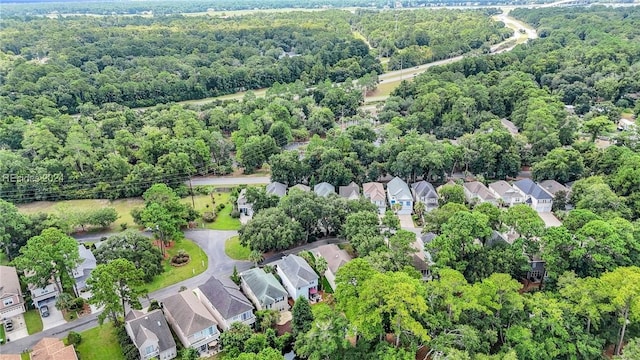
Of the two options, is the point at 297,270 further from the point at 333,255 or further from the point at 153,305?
the point at 153,305

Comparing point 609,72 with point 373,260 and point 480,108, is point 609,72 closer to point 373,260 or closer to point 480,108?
point 480,108

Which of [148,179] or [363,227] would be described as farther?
[148,179]

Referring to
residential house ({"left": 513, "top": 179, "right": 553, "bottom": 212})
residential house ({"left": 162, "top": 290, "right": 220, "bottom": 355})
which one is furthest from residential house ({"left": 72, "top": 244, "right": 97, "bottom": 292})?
residential house ({"left": 513, "top": 179, "right": 553, "bottom": 212})

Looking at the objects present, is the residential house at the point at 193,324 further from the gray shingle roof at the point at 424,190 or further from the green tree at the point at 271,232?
the gray shingle roof at the point at 424,190

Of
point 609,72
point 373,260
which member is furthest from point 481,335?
point 609,72

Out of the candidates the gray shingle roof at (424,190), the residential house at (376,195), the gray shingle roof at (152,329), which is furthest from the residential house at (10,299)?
the gray shingle roof at (424,190)
